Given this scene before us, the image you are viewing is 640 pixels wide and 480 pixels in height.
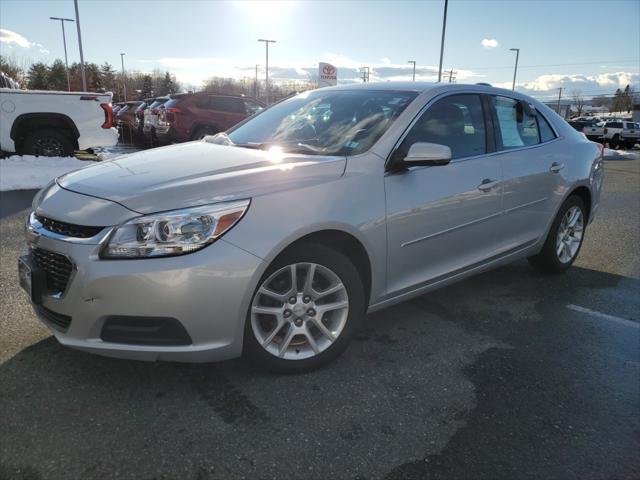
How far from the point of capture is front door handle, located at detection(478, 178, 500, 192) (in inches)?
146

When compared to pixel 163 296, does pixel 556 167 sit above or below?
above

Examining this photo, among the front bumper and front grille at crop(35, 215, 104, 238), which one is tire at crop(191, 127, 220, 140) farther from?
the front bumper

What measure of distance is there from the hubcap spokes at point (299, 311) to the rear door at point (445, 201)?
449 millimetres

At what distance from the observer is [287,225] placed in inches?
105

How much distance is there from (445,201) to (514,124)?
4.32 feet

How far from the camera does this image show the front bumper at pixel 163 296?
241 centimetres

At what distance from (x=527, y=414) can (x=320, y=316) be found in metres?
1.17

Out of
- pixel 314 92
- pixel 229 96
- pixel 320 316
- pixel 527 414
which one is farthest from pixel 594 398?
pixel 229 96

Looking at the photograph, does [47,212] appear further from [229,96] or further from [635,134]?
[635,134]

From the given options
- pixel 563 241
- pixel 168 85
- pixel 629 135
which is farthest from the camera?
pixel 168 85

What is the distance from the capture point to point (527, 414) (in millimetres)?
2660

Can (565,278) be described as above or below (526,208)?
below

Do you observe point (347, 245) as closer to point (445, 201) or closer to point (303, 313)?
point (303, 313)

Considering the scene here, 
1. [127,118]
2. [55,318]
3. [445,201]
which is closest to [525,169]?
[445,201]
